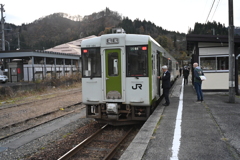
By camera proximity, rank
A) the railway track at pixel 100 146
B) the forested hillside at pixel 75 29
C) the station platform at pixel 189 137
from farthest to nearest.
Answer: the forested hillside at pixel 75 29, the railway track at pixel 100 146, the station platform at pixel 189 137

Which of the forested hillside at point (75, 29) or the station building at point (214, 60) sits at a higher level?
the forested hillside at point (75, 29)

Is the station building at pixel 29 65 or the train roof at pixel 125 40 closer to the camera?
the train roof at pixel 125 40

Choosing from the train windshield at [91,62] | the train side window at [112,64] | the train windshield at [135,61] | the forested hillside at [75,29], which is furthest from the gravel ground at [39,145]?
the forested hillside at [75,29]

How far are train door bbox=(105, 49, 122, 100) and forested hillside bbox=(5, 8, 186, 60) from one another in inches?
2210

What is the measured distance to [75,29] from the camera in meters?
90.8

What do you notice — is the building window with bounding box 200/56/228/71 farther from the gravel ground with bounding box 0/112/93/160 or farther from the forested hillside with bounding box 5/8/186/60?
the forested hillside with bounding box 5/8/186/60

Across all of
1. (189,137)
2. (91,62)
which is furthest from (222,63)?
(189,137)

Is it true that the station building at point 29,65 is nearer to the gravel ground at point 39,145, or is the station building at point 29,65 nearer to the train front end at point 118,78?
the gravel ground at point 39,145

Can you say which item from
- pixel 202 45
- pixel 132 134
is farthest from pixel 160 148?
pixel 202 45

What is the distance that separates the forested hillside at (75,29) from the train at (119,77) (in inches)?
2208

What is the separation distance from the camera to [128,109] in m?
7.55

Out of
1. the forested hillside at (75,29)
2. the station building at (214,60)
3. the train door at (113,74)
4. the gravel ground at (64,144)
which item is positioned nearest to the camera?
the gravel ground at (64,144)

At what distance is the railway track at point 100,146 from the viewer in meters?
5.61

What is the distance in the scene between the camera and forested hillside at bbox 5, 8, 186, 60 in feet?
232
